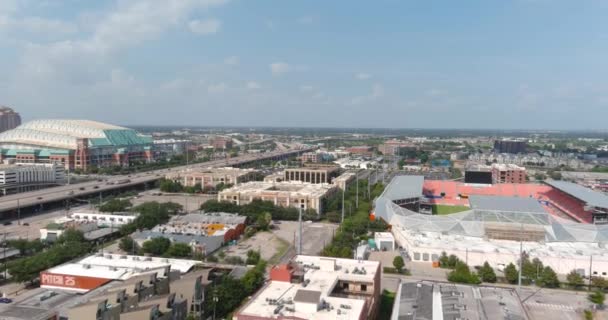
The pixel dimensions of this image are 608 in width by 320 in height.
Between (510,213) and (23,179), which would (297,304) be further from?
(23,179)

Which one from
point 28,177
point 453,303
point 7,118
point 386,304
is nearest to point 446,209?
point 386,304

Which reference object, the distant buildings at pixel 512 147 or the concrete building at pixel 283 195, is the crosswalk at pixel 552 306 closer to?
the concrete building at pixel 283 195

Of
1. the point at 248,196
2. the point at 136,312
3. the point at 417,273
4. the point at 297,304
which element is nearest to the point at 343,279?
the point at 297,304

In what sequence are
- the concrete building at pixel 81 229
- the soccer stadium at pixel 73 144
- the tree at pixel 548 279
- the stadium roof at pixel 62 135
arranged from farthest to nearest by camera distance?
the stadium roof at pixel 62 135 < the soccer stadium at pixel 73 144 < the concrete building at pixel 81 229 < the tree at pixel 548 279

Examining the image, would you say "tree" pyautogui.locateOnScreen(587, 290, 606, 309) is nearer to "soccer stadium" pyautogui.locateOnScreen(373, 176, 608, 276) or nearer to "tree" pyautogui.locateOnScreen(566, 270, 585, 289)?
"tree" pyautogui.locateOnScreen(566, 270, 585, 289)

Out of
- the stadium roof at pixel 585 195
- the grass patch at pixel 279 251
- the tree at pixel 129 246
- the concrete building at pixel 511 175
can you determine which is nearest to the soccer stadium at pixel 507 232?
the stadium roof at pixel 585 195

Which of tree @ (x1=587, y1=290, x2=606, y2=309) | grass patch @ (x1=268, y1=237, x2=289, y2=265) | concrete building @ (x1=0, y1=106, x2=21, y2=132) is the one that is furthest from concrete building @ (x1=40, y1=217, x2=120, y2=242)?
concrete building @ (x1=0, y1=106, x2=21, y2=132)
